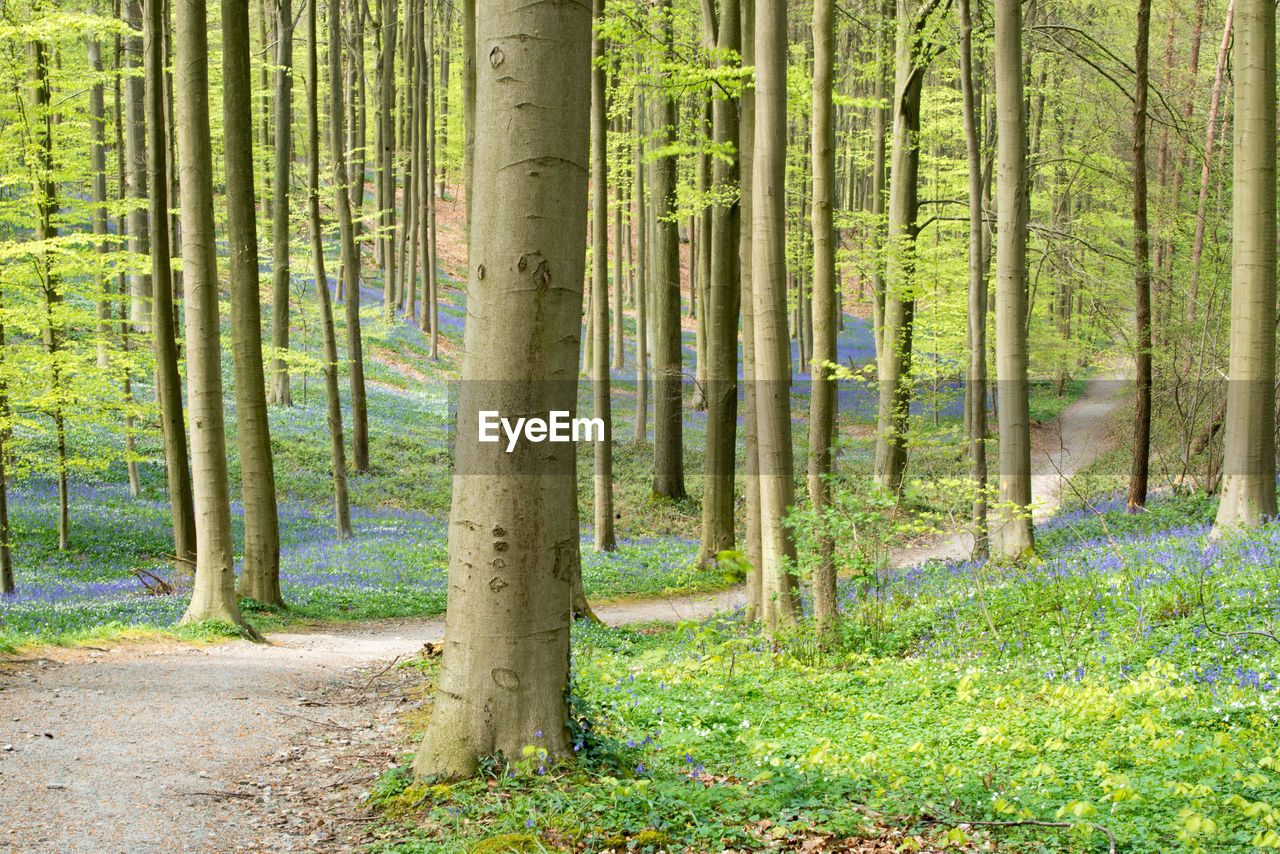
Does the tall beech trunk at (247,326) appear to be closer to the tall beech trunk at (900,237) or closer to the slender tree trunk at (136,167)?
the tall beech trunk at (900,237)

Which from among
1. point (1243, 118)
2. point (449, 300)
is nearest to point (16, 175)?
point (1243, 118)

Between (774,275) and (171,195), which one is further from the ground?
(171,195)

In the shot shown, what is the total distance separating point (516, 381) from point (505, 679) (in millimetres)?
1397

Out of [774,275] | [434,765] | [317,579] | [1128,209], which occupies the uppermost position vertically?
[1128,209]

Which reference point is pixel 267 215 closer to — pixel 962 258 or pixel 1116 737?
pixel 962 258

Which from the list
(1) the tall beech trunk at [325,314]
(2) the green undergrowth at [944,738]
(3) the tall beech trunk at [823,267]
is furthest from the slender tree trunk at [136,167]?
(2) the green undergrowth at [944,738]

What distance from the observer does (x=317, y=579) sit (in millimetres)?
13836

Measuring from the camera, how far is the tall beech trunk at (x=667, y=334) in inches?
740

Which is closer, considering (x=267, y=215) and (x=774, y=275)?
(x=774, y=275)

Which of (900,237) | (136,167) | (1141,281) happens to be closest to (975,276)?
(900,237)

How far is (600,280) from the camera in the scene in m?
13.8

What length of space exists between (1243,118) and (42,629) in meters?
14.3

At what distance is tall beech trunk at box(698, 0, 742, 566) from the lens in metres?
12.4

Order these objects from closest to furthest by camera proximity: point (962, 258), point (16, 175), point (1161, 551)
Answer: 1. point (1161, 551)
2. point (16, 175)
3. point (962, 258)
